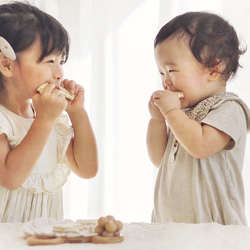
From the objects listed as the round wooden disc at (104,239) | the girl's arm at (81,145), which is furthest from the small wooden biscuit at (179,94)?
the round wooden disc at (104,239)

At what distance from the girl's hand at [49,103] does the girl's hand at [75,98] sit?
116 millimetres

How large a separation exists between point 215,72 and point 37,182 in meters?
0.51

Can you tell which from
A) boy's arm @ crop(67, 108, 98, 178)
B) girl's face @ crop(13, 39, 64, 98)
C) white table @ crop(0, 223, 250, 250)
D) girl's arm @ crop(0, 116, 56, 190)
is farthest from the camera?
boy's arm @ crop(67, 108, 98, 178)

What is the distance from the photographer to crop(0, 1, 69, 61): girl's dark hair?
1028 millimetres

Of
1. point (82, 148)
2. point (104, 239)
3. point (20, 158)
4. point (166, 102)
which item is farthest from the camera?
point (82, 148)

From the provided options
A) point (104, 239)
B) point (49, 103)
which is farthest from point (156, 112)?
point (104, 239)

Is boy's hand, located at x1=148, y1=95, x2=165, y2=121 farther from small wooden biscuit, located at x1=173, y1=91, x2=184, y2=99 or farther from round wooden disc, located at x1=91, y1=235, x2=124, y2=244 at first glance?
round wooden disc, located at x1=91, y1=235, x2=124, y2=244

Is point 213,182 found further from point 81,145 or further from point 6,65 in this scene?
point 6,65

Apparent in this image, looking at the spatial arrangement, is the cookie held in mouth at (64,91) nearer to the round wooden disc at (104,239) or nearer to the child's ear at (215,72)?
the child's ear at (215,72)

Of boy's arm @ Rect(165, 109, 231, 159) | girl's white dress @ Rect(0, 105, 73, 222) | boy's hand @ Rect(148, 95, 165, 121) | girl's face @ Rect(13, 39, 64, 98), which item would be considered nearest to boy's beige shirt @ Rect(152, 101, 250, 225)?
boy's arm @ Rect(165, 109, 231, 159)

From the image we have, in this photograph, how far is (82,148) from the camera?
114 cm

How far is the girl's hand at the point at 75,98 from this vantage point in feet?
3.81

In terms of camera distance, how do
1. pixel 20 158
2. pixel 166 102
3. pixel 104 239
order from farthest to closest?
pixel 166 102, pixel 20 158, pixel 104 239

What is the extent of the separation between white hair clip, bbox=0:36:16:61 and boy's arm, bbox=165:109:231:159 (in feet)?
1.31
